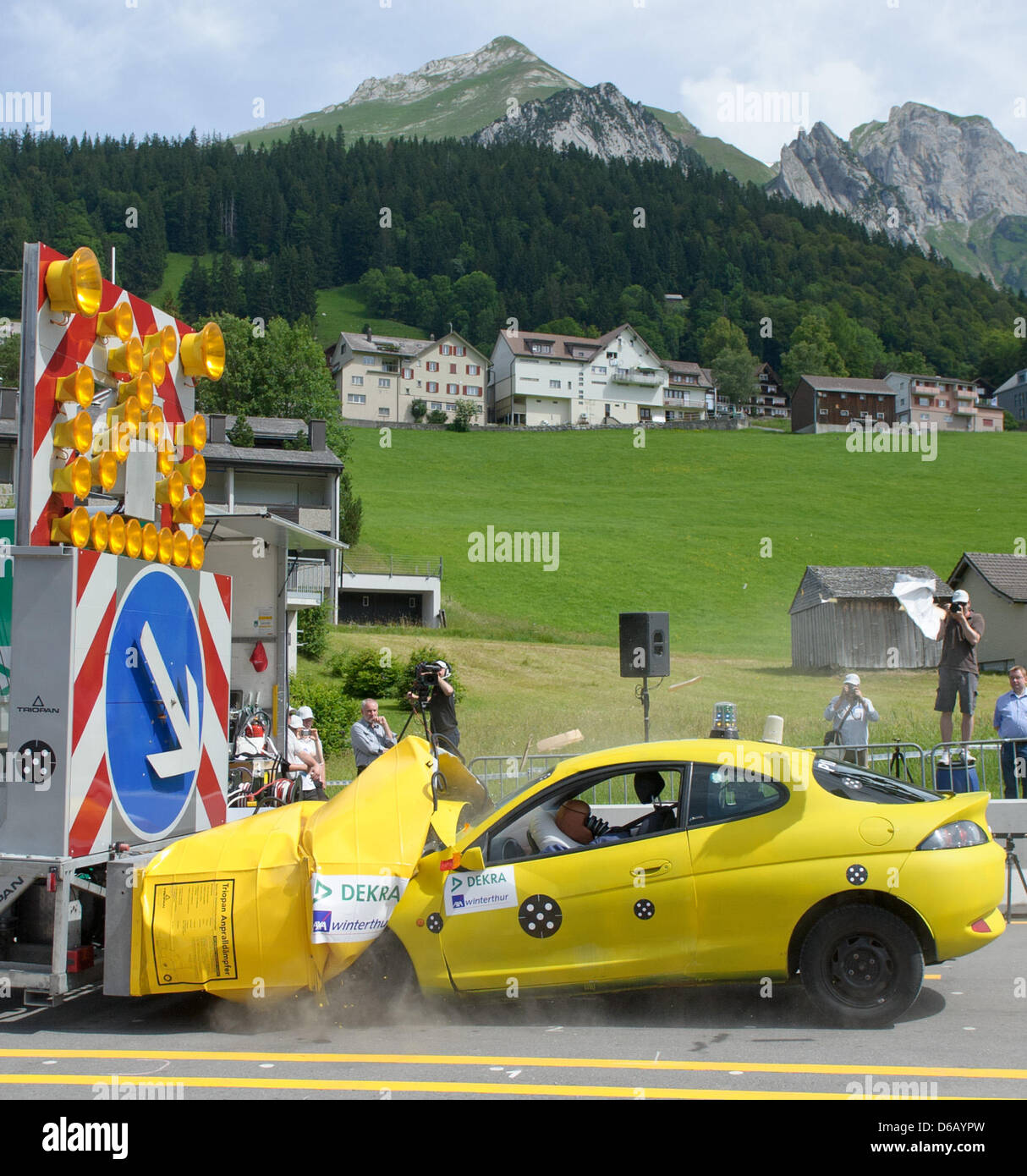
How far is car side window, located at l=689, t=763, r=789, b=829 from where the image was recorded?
5.80 meters

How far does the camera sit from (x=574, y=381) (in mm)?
128625

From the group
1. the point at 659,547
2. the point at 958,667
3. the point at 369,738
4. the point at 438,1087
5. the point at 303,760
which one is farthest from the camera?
the point at 659,547

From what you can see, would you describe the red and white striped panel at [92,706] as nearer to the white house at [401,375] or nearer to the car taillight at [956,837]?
the car taillight at [956,837]

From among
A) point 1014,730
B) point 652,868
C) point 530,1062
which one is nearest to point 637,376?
point 1014,730

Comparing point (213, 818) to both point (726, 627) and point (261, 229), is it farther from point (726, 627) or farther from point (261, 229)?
point (261, 229)

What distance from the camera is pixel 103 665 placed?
5703mm

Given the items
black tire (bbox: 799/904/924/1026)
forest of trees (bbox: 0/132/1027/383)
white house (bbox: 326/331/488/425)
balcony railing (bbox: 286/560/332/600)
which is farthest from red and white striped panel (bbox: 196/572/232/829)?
forest of trees (bbox: 0/132/1027/383)

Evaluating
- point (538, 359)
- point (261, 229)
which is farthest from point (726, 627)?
point (261, 229)

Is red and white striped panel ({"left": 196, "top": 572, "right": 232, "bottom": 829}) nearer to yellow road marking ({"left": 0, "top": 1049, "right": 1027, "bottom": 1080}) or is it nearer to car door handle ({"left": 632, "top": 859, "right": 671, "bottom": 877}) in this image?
yellow road marking ({"left": 0, "top": 1049, "right": 1027, "bottom": 1080})

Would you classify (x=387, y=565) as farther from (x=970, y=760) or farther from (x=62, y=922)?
(x=62, y=922)

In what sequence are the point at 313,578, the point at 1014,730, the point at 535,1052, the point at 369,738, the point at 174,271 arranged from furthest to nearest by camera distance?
the point at 174,271
the point at 313,578
the point at 369,738
the point at 1014,730
the point at 535,1052

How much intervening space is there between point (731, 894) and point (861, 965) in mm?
771

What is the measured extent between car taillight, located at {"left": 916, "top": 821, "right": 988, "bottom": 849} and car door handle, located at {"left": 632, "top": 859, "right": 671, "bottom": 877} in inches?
51.5

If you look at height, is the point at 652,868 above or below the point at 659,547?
below
